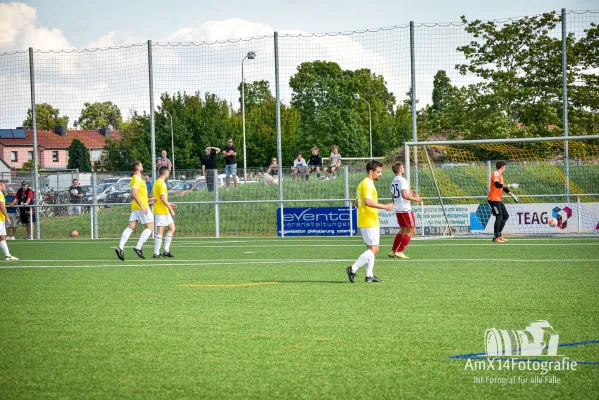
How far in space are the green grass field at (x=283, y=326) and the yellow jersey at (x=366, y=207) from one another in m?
0.98

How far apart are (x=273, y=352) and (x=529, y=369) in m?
2.19

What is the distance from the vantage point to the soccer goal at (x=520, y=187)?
22875mm

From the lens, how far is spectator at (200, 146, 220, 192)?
91.8 feet

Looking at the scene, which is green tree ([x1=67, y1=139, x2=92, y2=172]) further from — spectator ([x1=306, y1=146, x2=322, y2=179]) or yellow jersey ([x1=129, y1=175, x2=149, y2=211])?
yellow jersey ([x1=129, y1=175, x2=149, y2=211])

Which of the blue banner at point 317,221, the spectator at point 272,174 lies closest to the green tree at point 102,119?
the spectator at point 272,174

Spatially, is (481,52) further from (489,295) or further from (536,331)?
(536,331)

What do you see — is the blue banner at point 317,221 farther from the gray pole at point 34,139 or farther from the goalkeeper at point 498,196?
the gray pole at point 34,139

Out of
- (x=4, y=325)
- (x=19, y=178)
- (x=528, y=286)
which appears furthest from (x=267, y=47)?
(x=4, y=325)

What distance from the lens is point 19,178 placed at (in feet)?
110

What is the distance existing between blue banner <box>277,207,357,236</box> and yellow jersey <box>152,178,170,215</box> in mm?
9208

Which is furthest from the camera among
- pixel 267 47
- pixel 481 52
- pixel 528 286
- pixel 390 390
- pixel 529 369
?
pixel 481 52

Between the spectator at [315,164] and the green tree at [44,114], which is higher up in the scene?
the green tree at [44,114]

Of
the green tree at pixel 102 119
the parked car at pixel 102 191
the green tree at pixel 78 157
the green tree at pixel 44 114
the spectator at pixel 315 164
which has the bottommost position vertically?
the parked car at pixel 102 191

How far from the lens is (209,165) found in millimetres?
28672
